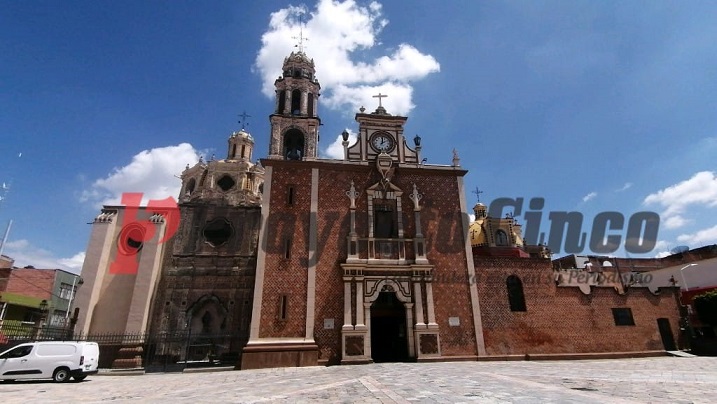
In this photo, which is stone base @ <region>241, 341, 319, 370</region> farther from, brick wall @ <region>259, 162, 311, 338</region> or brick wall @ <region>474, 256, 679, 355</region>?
brick wall @ <region>474, 256, 679, 355</region>

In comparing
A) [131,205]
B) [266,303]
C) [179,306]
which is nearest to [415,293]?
[266,303]

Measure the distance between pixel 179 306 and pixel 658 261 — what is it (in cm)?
5547

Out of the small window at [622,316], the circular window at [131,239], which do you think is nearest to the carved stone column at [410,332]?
the small window at [622,316]

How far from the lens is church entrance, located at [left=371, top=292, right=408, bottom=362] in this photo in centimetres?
2042

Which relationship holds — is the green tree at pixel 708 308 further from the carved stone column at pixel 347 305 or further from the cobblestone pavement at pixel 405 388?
the carved stone column at pixel 347 305

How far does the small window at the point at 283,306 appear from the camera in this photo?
750 inches

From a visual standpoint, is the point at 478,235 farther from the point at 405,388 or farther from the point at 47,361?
the point at 47,361

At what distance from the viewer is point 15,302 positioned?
30938 mm

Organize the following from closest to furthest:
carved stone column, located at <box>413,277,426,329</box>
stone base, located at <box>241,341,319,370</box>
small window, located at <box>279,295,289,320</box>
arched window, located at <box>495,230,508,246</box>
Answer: stone base, located at <box>241,341,319,370</box> < small window, located at <box>279,295,289,320</box> < carved stone column, located at <box>413,277,426,329</box> < arched window, located at <box>495,230,508,246</box>

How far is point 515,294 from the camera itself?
21.6 meters

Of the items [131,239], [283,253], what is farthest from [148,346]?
[131,239]

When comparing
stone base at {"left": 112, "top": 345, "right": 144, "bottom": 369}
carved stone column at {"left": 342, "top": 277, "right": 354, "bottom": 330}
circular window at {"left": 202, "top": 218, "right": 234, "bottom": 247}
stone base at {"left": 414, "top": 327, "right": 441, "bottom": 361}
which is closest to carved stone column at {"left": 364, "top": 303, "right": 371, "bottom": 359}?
carved stone column at {"left": 342, "top": 277, "right": 354, "bottom": 330}

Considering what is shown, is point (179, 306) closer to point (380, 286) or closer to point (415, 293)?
point (380, 286)

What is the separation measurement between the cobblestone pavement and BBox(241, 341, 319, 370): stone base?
2677 millimetres
